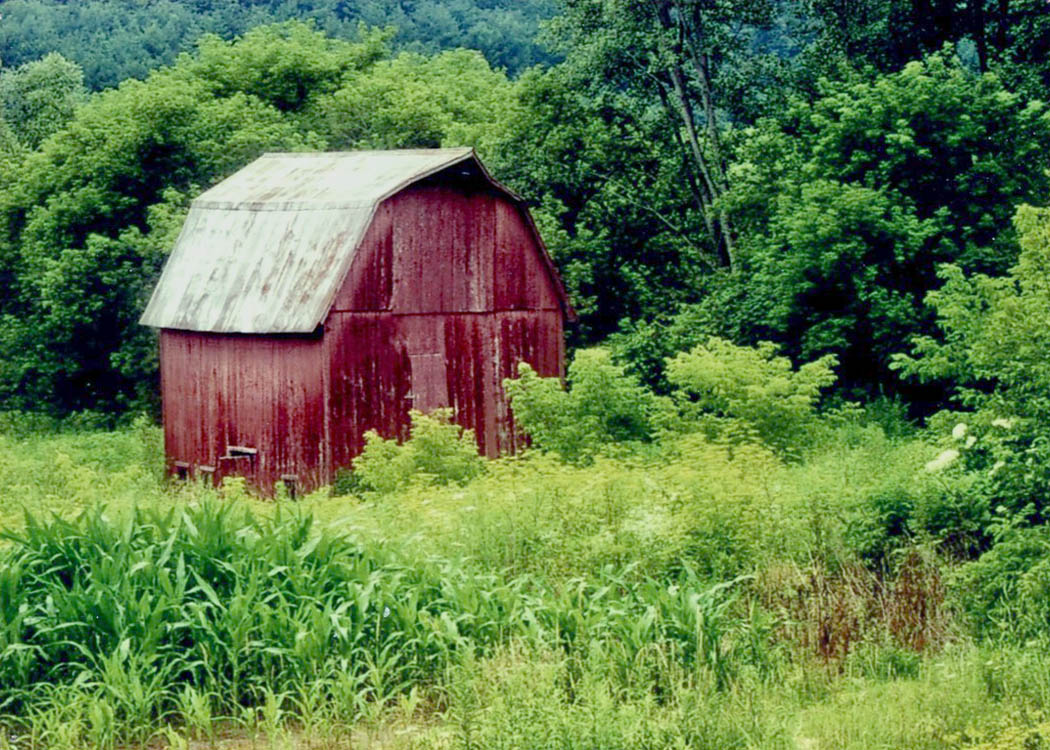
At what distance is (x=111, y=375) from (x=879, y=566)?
27.9 m

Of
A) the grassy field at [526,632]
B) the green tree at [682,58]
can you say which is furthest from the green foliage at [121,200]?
the grassy field at [526,632]

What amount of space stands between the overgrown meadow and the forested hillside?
70.0 m

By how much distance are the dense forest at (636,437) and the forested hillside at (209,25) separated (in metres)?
42.8

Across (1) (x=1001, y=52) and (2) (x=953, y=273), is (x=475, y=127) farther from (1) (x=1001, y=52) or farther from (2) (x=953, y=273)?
(2) (x=953, y=273)

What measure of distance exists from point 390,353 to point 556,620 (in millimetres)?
14906

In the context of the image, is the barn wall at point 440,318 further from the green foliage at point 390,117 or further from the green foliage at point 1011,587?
the green foliage at point 1011,587

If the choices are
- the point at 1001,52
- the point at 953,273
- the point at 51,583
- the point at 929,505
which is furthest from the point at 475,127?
the point at 51,583

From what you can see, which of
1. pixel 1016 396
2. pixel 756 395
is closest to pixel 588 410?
pixel 756 395

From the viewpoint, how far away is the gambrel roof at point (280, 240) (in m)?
23.2

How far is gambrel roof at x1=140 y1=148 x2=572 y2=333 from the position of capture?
23188 millimetres

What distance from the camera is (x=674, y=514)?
11.5 metres

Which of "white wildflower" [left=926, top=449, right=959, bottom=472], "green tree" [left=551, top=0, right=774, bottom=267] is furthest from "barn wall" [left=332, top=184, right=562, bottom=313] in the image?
"white wildflower" [left=926, top=449, right=959, bottom=472]

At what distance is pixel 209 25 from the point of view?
298 ft

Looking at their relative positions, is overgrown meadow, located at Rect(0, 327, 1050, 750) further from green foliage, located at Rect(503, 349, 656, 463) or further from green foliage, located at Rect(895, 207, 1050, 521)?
green foliage, located at Rect(503, 349, 656, 463)
